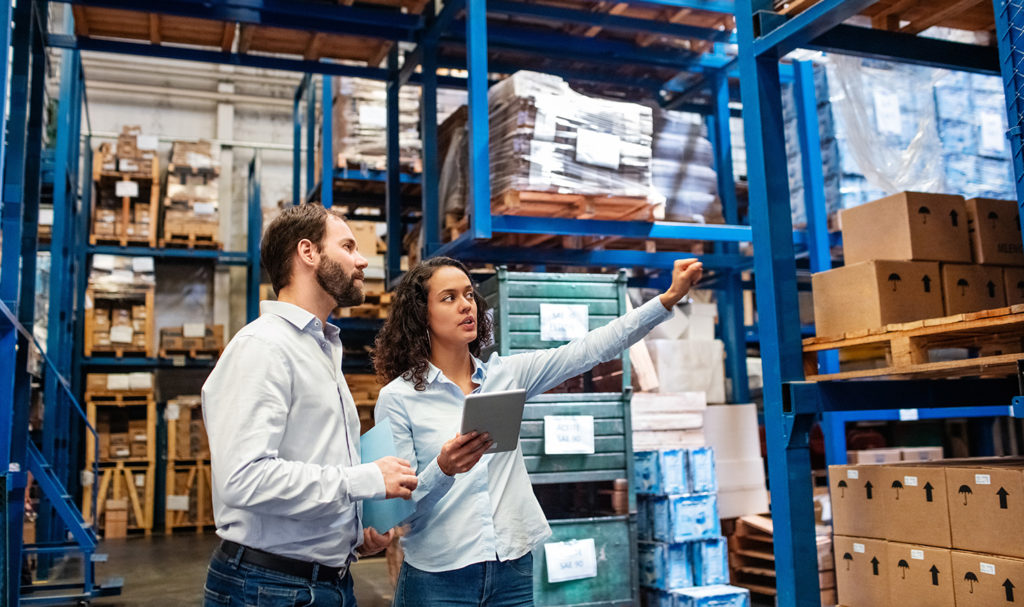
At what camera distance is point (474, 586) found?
275 cm

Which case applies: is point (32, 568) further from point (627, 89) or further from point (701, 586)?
point (627, 89)

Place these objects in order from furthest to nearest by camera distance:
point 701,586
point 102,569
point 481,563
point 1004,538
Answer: point 102,569 → point 701,586 → point 1004,538 → point 481,563

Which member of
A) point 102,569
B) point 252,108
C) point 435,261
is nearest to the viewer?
point 435,261

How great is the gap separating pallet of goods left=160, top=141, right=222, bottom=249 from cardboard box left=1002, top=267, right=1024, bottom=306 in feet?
40.2

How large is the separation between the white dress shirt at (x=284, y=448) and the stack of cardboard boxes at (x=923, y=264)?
2579 mm

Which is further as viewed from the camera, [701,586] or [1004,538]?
[701,586]

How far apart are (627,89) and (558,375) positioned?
6366mm

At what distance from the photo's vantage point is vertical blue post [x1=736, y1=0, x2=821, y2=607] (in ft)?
12.2

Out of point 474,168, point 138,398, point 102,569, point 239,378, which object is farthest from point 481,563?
point 138,398

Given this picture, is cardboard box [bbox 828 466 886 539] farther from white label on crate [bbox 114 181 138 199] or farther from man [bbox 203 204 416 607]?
white label on crate [bbox 114 181 138 199]

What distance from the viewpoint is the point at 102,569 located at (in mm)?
9828

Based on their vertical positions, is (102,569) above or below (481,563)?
below

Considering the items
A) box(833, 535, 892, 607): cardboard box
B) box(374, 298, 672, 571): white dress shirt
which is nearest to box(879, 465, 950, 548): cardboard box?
box(833, 535, 892, 607): cardboard box

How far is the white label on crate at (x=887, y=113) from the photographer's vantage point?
8164 mm
